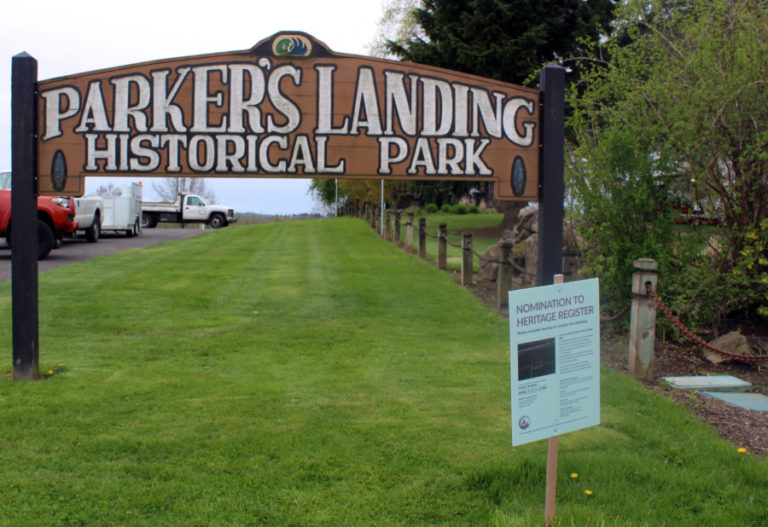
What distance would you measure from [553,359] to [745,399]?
3.65 m

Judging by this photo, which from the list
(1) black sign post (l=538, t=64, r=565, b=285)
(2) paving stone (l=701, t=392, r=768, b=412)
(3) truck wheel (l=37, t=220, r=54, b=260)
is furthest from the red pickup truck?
(2) paving stone (l=701, t=392, r=768, b=412)

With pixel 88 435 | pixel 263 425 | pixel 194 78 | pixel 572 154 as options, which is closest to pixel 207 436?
pixel 263 425

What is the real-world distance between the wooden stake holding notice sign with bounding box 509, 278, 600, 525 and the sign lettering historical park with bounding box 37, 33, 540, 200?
3047 millimetres

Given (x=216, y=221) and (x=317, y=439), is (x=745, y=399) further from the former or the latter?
(x=216, y=221)

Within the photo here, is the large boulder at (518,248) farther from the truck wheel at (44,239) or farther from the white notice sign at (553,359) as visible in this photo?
the truck wheel at (44,239)

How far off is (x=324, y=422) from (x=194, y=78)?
Answer: 3351 millimetres

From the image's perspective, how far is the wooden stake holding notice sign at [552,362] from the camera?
3.21 meters

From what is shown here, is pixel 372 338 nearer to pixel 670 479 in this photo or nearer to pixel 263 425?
pixel 263 425

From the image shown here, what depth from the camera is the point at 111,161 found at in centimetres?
626

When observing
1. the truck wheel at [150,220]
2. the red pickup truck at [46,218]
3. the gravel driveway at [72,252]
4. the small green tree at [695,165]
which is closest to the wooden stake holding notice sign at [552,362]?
the small green tree at [695,165]

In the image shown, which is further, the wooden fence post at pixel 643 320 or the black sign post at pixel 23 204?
the wooden fence post at pixel 643 320

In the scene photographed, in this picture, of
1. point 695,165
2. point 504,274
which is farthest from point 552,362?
point 504,274

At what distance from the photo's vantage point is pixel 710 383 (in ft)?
21.2

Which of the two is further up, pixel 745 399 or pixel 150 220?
pixel 150 220
